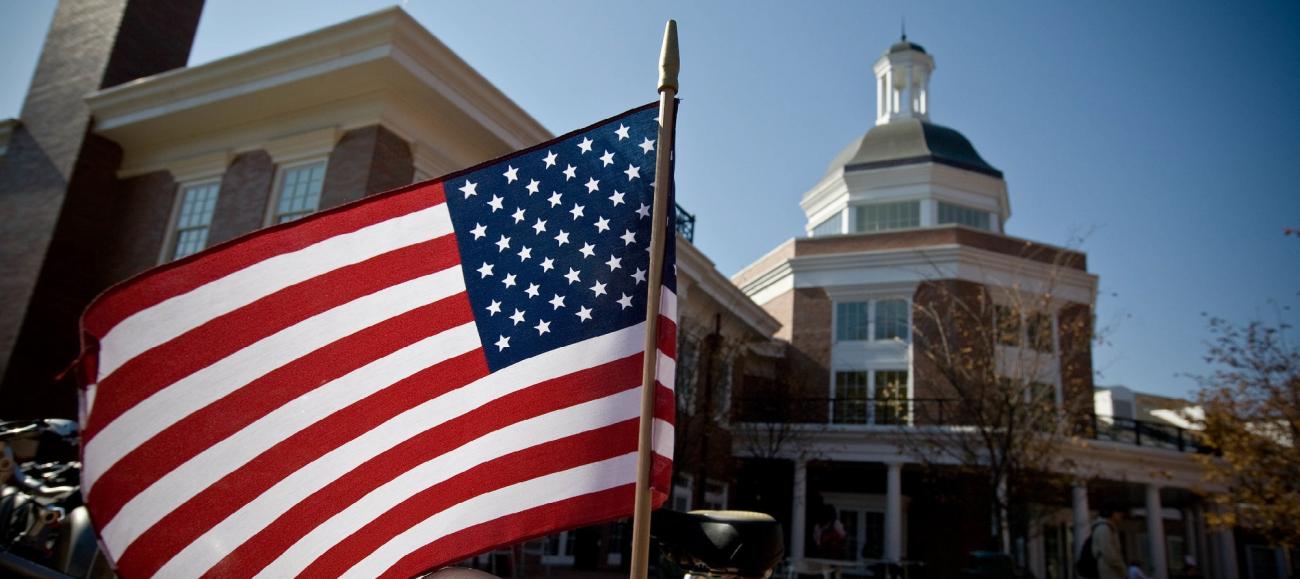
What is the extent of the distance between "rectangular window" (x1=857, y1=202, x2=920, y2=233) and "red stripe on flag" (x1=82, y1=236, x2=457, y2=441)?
26552 mm

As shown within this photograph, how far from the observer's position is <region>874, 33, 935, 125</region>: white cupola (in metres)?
34.4

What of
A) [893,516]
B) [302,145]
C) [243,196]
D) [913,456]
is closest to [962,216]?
[913,456]

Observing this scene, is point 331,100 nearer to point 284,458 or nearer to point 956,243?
point 284,458

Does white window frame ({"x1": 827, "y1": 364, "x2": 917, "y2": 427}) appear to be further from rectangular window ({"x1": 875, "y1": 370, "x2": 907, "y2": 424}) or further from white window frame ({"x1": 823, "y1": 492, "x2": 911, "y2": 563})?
white window frame ({"x1": 823, "y1": 492, "x2": 911, "y2": 563})

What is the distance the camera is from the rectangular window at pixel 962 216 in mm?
28062

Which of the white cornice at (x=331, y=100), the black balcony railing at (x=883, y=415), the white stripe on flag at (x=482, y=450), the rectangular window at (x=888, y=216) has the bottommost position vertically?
the white stripe on flag at (x=482, y=450)

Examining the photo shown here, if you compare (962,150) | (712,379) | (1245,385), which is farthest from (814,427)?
(962,150)

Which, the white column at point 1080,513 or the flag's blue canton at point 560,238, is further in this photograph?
the white column at point 1080,513

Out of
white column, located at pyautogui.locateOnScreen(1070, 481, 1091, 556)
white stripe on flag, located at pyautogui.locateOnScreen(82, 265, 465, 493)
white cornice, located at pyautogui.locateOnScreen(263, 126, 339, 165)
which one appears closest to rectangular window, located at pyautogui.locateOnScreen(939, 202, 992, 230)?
white column, located at pyautogui.locateOnScreen(1070, 481, 1091, 556)

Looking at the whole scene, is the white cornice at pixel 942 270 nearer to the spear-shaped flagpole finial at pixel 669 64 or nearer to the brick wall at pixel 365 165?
the brick wall at pixel 365 165

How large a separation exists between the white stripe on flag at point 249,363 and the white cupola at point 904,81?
111ft

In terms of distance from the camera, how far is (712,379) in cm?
1928

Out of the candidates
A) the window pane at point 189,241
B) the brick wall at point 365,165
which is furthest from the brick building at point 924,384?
the window pane at point 189,241

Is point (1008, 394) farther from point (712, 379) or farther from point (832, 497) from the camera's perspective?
point (832, 497)
